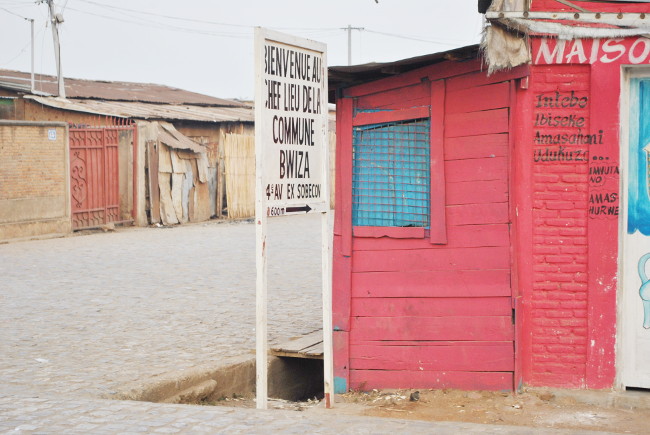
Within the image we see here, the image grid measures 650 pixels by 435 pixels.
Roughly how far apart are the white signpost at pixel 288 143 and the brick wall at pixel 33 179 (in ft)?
44.4

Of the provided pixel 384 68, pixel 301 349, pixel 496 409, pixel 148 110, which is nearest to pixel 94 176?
pixel 148 110

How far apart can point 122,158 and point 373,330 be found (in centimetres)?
1580

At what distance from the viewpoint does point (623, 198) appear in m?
6.25

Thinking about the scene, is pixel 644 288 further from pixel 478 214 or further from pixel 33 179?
pixel 33 179

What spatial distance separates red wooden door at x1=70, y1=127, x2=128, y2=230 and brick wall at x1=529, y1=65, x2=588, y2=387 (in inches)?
606

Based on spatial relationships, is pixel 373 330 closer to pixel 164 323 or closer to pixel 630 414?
pixel 630 414

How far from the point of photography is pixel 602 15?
6172mm

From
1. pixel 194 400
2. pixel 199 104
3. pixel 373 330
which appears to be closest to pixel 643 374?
pixel 373 330

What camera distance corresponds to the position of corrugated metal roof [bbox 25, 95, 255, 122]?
901 inches

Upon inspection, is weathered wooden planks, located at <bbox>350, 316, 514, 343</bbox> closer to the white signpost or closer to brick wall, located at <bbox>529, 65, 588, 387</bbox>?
brick wall, located at <bbox>529, 65, 588, 387</bbox>

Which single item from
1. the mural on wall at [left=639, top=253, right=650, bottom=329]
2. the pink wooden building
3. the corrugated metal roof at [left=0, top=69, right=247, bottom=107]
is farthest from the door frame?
the corrugated metal roof at [left=0, top=69, right=247, bottom=107]

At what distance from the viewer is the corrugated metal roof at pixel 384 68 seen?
6.30 m

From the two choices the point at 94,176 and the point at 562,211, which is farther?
the point at 94,176

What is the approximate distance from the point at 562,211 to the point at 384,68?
169cm
